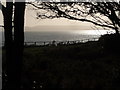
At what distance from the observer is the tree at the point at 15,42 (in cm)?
733

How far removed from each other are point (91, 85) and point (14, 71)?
3441 mm

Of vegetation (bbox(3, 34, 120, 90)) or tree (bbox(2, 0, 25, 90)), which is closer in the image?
tree (bbox(2, 0, 25, 90))

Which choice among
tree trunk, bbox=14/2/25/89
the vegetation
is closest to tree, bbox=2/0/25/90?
tree trunk, bbox=14/2/25/89

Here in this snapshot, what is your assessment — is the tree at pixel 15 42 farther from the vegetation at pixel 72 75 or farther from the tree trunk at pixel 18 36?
the vegetation at pixel 72 75

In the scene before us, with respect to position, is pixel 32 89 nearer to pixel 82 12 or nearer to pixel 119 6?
pixel 82 12

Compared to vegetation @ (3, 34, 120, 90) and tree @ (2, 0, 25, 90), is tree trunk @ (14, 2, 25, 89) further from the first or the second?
vegetation @ (3, 34, 120, 90)

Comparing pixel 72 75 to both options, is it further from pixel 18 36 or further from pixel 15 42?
pixel 18 36

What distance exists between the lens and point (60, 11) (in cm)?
895

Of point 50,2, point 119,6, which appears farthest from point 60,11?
point 119,6

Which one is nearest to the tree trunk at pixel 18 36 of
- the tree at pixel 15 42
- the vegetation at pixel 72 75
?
the tree at pixel 15 42

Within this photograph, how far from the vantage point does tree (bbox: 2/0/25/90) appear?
24.1 feet

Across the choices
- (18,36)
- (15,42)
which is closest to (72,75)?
(15,42)

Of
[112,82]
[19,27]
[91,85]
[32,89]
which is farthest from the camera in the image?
[112,82]

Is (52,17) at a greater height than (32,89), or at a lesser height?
greater
